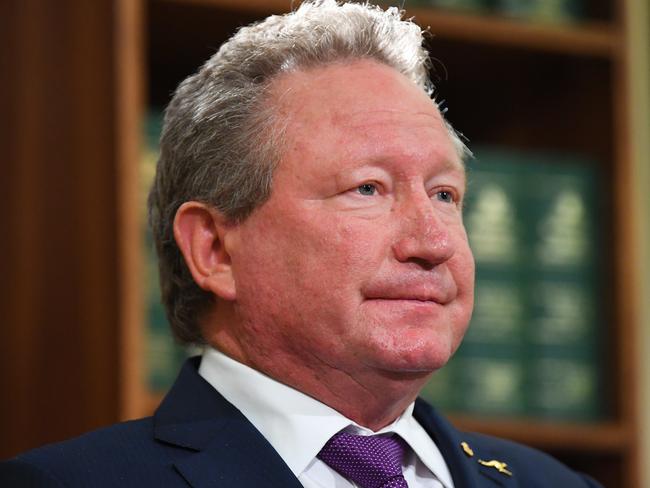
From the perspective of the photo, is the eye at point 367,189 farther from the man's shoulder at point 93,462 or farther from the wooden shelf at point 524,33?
the wooden shelf at point 524,33

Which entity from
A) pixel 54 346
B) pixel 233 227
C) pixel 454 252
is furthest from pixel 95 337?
pixel 454 252

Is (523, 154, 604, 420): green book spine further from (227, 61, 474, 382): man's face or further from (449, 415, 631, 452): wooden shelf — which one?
(227, 61, 474, 382): man's face

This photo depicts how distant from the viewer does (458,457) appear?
1811mm

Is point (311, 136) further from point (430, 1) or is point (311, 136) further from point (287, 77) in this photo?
point (430, 1)

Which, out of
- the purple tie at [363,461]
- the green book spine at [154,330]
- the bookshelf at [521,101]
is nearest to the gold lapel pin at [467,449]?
the purple tie at [363,461]

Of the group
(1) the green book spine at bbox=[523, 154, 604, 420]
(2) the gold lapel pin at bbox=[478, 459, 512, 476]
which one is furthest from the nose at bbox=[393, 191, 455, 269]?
(1) the green book spine at bbox=[523, 154, 604, 420]

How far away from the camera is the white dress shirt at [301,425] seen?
1.68m

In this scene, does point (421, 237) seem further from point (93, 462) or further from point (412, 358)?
point (93, 462)

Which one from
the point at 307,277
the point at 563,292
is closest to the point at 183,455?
the point at 307,277

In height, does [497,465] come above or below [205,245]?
below

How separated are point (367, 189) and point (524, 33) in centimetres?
123

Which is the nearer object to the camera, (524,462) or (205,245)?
(205,245)

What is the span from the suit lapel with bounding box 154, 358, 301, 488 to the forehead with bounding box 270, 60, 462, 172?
33cm

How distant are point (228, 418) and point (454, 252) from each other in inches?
13.4
